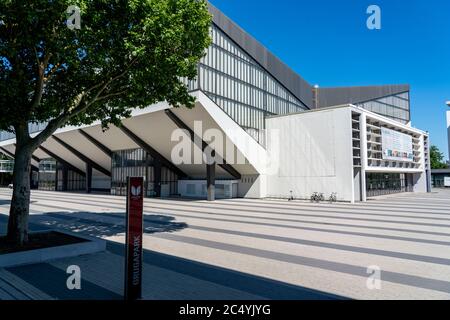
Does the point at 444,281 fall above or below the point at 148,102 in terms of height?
below

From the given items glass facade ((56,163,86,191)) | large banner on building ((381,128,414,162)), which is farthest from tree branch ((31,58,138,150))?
glass facade ((56,163,86,191))

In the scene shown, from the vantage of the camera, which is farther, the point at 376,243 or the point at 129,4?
the point at 376,243

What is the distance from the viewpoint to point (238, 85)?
31391 millimetres

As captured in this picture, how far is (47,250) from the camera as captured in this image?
8.41m

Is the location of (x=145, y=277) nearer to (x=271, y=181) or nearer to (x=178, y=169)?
(x=271, y=181)

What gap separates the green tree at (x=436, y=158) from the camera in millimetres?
83500

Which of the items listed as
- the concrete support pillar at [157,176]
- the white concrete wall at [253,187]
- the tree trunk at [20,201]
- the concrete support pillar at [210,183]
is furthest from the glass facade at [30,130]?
the tree trunk at [20,201]

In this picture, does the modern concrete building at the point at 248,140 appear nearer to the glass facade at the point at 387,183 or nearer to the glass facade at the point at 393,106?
the glass facade at the point at 387,183

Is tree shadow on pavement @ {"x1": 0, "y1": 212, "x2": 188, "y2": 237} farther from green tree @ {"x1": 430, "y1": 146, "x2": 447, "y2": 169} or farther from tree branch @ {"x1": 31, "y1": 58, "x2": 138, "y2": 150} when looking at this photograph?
green tree @ {"x1": 430, "y1": 146, "x2": 447, "y2": 169}

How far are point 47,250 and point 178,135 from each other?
21.0m

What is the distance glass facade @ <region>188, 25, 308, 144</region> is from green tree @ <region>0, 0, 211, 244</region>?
1529cm

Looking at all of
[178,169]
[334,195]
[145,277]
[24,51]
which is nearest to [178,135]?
[178,169]
